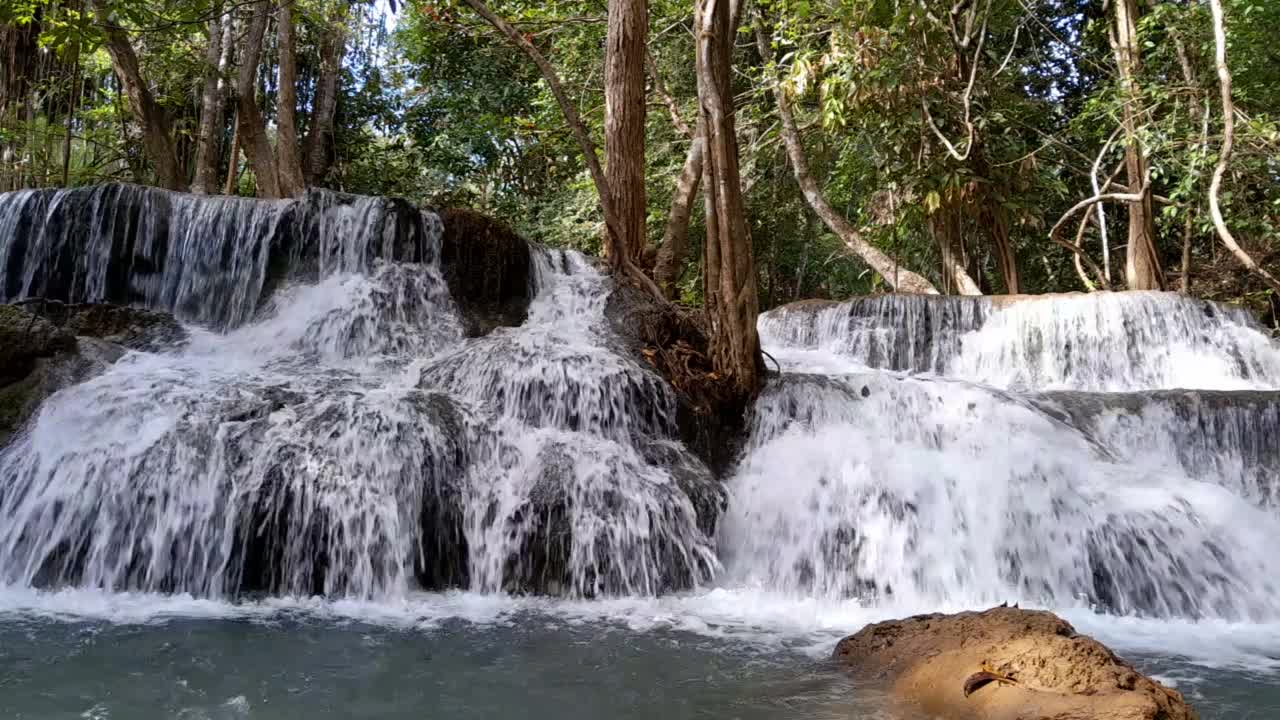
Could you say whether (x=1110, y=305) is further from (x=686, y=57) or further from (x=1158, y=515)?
(x=686, y=57)

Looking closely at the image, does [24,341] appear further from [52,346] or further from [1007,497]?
[1007,497]

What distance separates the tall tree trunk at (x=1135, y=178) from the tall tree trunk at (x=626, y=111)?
5957mm

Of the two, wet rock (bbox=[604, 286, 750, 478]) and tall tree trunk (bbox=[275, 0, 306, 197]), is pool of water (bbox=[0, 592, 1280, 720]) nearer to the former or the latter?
wet rock (bbox=[604, 286, 750, 478])

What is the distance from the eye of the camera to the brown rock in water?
107 inches

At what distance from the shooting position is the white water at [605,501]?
539 centimetres

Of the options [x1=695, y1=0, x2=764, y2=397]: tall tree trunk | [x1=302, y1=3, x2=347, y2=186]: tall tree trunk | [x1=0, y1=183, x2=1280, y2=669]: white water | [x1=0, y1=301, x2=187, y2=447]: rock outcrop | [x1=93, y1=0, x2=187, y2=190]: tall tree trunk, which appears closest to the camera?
[x1=0, y1=183, x2=1280, y2=669]: white water

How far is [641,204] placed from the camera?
9.95 meters

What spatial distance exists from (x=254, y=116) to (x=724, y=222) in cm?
886

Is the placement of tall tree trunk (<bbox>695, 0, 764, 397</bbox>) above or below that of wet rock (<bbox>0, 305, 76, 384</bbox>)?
above

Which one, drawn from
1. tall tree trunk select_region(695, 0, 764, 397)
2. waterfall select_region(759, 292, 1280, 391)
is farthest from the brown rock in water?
waterfall select_region(759, 292, 1280, 391)

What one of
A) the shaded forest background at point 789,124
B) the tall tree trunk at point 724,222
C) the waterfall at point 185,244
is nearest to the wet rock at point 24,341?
the waterfall at point 185,244

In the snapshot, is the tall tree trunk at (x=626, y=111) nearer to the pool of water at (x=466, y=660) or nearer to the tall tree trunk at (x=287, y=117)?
the pool of water at (x=466, y=660)

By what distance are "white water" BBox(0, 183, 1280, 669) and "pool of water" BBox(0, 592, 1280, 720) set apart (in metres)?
0.07

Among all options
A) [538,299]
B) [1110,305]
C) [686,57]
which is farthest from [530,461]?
[686,57]
